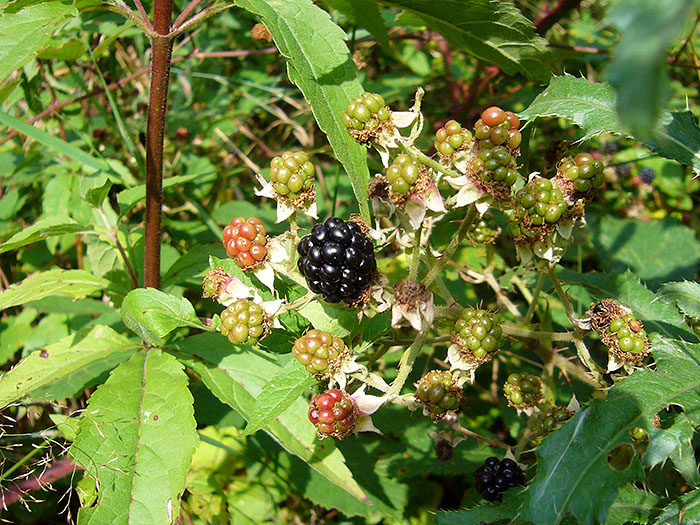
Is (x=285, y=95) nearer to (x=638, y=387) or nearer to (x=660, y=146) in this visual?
(x=660, y=146)

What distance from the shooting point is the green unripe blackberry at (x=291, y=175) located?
1809 mm

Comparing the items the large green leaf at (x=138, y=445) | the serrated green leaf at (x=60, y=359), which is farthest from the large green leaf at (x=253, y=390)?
the serrated green leaf at (x=60, y=359)

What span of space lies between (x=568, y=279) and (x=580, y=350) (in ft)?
2.20

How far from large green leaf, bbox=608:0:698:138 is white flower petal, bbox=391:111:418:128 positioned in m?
1.34

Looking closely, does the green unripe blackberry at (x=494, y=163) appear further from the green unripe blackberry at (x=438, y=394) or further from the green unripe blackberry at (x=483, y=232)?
the green unripe blackberry at (x=483, y=232)

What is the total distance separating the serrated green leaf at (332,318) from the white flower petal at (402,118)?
2.16 feet

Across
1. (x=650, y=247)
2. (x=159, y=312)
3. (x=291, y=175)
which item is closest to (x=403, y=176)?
(x=291, y=175)

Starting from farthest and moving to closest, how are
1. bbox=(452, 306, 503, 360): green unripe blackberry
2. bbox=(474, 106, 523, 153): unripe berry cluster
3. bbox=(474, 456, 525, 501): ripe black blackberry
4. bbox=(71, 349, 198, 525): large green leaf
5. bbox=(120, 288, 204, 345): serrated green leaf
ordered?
bbox=(474, 456, 525, 501): ripe black blackberry < bbox=(120, 288, 204, 345): serrated green leaf < bbox=(71, 349, 198, 525): large green leaf < bbox=(452, 306, 503, 360): green unripe blackberry < bbox=(474, 106, 523, 153): unripe berry cluster

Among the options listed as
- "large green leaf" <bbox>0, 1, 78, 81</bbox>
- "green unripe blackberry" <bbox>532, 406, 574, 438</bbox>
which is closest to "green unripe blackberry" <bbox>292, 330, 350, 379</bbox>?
"green unripe blackberry" <bbox>532, 406, 574, 438</bbox>

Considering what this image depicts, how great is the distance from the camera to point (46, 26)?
1.84 metres

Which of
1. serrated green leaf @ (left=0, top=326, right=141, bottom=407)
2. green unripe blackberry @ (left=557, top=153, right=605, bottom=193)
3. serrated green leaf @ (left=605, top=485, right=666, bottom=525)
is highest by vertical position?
green unripe blackberry @ (left=557, top=153, right=605, bottom=193)

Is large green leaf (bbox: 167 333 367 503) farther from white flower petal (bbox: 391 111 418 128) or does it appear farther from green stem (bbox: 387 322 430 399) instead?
white flower petal (bbox: 391 111 418 128)

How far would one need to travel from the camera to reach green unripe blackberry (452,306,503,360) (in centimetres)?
175

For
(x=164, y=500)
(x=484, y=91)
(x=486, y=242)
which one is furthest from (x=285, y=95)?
(x=164, y=500)
